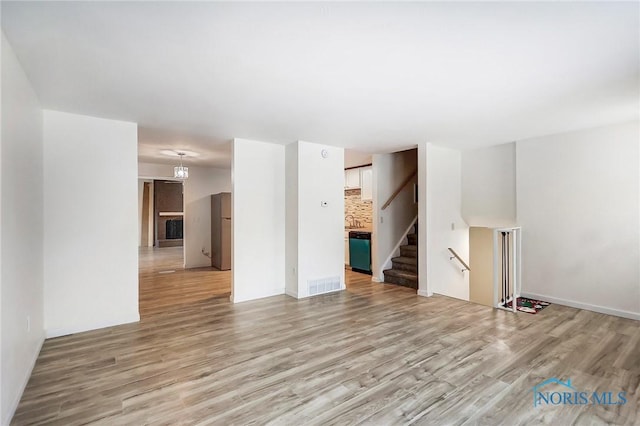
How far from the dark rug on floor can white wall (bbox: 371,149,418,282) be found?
7.39ft

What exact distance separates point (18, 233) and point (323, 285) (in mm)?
3750

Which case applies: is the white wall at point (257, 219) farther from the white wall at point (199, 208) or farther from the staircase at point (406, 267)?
the white wall at point (199, 208)

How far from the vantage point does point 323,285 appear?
504 cm

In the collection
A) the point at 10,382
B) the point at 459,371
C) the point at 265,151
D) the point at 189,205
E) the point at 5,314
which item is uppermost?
the point at 265,151

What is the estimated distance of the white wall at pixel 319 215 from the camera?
15.8 feet

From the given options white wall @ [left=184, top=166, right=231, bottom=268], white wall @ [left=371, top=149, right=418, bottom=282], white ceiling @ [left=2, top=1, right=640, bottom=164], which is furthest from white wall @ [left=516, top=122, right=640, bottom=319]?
Result: white wall @ [left=184, top=166, right=231, bottom=268]

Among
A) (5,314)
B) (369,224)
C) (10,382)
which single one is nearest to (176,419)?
(10,382)

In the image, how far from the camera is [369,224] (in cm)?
735

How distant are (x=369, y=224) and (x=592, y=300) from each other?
418cm

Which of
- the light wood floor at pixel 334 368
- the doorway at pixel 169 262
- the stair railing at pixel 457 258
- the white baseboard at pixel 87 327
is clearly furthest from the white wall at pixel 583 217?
the white baseboard at pixel 87 327

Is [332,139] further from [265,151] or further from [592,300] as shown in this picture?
[592,300]

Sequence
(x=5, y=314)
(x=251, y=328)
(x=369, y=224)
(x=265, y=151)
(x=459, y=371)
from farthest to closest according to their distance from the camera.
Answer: (x=369, y=224) < (x=265, y=151) < (x=251, y=328) < (x=459, y=371) < (x=5, y=314)

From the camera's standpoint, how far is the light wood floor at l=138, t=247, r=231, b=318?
4.55m
